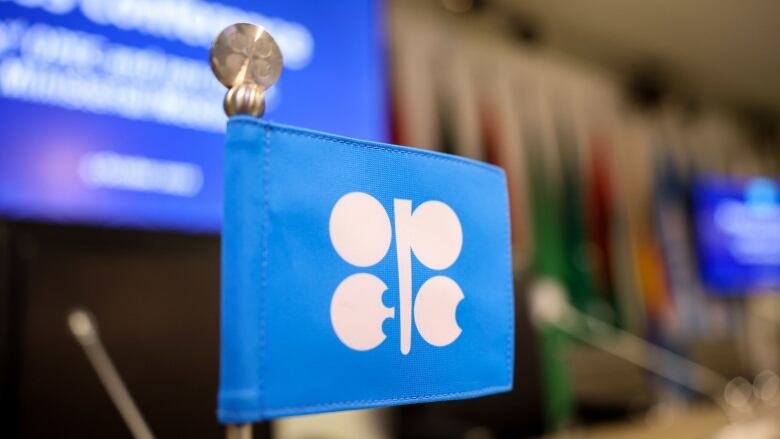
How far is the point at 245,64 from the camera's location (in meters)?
0.46

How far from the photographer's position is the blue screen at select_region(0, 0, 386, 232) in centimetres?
120

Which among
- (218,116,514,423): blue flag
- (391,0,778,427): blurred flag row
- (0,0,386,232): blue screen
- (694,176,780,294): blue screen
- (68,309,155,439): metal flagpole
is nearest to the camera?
(218,116,514,423): blue flag

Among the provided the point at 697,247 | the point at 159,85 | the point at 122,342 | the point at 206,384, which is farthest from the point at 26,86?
the point at 697,247

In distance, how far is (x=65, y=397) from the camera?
0.97 m

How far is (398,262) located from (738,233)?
396 cm

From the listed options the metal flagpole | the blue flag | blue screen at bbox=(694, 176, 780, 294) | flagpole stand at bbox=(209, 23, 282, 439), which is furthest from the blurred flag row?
flagpole stand at bbox=(209, 23, 282, 439)

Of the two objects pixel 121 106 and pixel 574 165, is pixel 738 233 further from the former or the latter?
pixel 121 106

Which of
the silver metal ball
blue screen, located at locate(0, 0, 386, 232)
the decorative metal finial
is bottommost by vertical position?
the silver metal ball

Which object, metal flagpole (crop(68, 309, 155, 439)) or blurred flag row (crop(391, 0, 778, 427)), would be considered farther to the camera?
blurred flag row (crop(391, 0, 778, 427))

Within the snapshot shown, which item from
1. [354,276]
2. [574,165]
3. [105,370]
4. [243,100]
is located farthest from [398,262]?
[574,165]

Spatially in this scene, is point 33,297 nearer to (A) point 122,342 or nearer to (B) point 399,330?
(A) point 122,342

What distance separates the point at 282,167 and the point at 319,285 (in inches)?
3.8

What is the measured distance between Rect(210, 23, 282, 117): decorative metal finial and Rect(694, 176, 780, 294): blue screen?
12.7ft

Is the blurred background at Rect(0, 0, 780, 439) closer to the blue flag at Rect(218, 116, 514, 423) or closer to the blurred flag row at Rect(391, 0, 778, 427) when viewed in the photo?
the blurred flag row at Rect(391, 0, 778, 427)
